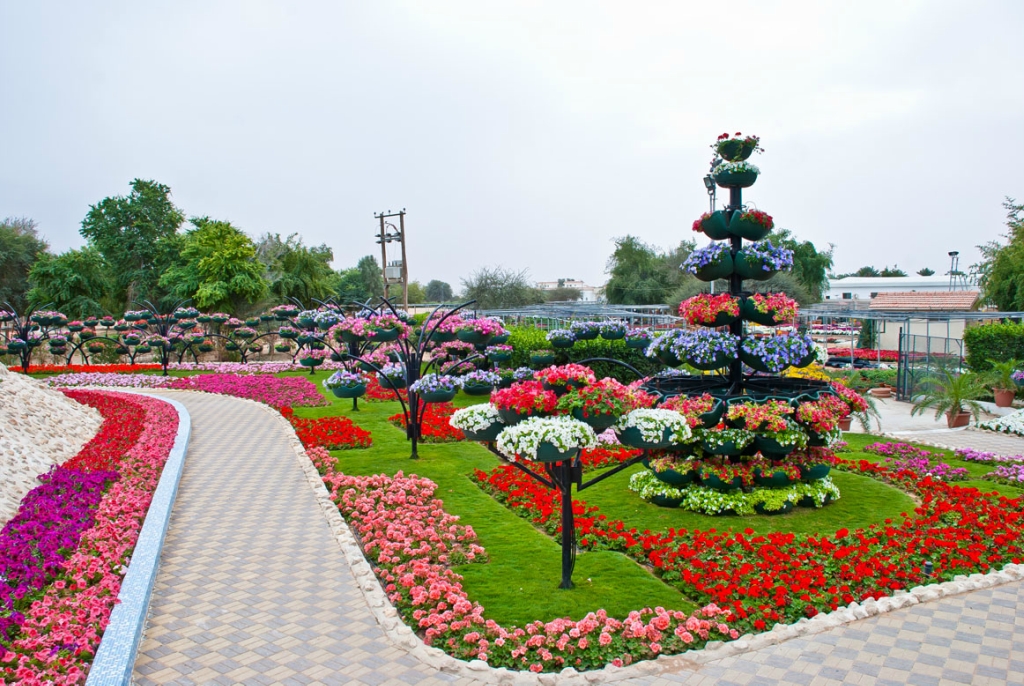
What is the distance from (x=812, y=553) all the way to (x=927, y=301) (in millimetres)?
31144

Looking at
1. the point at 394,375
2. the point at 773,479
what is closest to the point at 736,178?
the point at 773,479

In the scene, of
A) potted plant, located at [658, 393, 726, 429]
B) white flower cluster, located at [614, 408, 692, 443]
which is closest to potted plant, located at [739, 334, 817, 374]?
potted plant, located at [658, 393, 726, 429]

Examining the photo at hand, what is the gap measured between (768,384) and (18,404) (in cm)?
1167

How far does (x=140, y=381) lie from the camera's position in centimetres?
2081

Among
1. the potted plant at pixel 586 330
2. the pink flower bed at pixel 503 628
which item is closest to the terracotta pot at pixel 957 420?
the potted plant at pixel 586 330

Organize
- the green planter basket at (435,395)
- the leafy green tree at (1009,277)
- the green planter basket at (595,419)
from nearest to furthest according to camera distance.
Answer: the green planter basket at (595,419) → the green planter basket at (435,395) → the leafy green tree at (1009,277)

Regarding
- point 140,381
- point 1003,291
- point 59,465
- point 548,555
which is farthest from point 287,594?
point 1003,291

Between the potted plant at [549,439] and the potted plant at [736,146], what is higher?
the potted plant at [736,146]

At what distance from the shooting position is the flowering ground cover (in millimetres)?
4734

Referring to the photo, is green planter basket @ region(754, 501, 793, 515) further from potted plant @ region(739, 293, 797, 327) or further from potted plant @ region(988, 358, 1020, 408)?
potted plant @ region(988, 358, 1020, 408)

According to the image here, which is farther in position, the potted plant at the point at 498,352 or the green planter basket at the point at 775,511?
the potted plant at the point at 498,352

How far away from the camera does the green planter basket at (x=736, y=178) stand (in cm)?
814

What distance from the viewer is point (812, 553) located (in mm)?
6547

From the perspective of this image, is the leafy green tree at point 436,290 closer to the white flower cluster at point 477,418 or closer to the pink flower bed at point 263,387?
the pink flower bed at point 263,387
